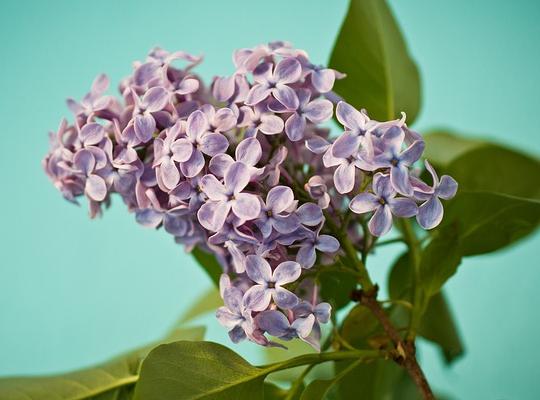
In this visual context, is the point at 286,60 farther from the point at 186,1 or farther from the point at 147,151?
the point at 186,1

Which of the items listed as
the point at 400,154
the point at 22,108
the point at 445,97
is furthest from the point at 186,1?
the point at 400,154

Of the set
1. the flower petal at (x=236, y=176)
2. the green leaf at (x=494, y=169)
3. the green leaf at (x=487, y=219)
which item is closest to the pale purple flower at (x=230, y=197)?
the flower petal at (x=236, y=176)

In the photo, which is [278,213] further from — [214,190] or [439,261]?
[439,261]

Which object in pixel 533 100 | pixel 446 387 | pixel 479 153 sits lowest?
pixel 446 387

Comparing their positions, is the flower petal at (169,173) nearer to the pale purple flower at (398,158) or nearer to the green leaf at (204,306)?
the pale purple flower at (398,158)

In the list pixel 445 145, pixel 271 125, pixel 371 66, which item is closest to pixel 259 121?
pixel 271 125

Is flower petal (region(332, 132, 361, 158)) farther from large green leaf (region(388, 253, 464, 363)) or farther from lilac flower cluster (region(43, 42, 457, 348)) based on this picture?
large green leaf (region(388, 253, 464, 363))

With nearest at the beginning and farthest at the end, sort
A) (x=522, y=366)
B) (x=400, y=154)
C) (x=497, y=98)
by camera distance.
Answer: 1. (x=400, y=154)
2. (x=522, y=366)
3. (x=497, y=98)
